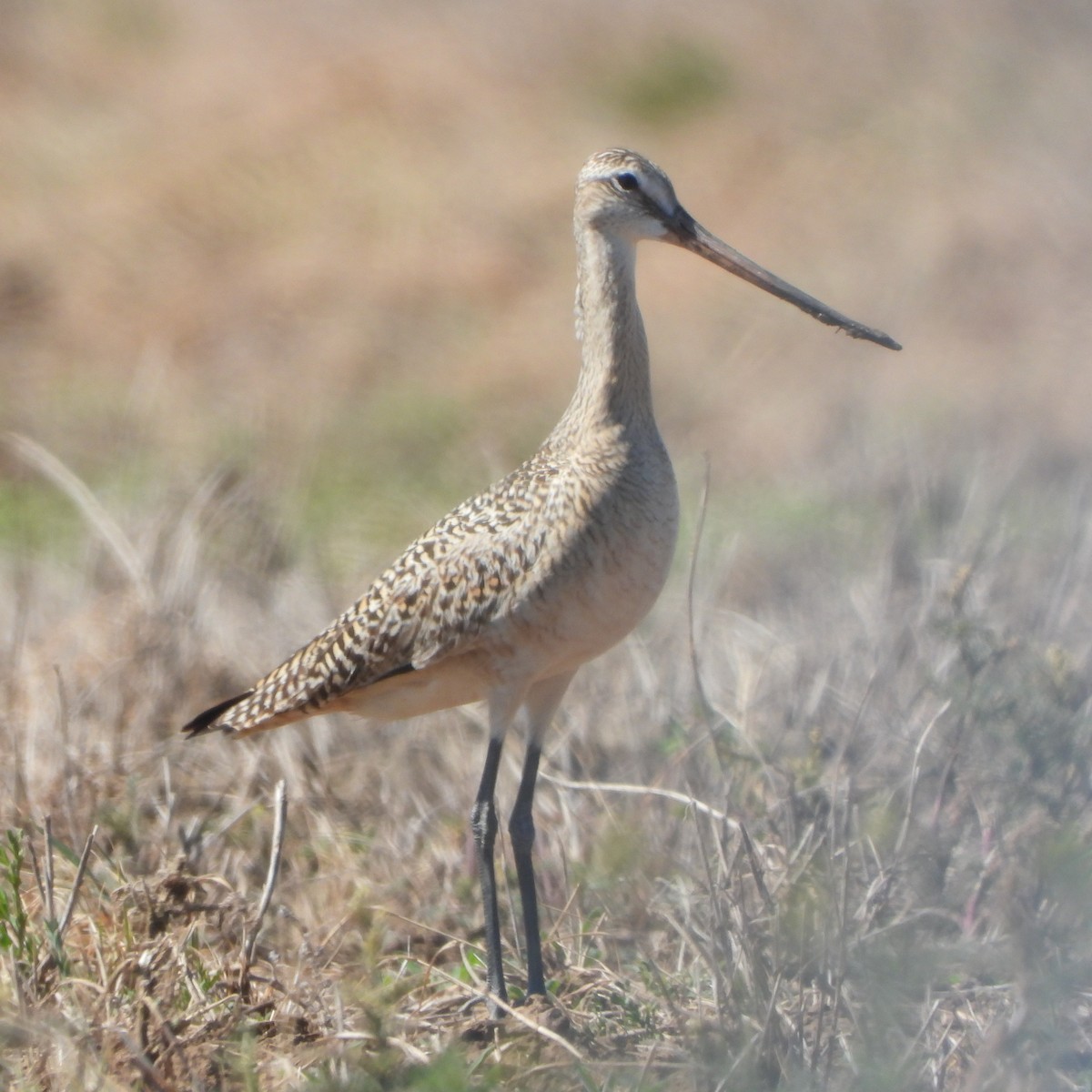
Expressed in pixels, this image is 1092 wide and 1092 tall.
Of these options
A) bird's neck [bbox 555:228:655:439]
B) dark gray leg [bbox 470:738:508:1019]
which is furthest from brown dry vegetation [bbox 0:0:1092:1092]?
bird's neck [bbox 555:228:655:439]

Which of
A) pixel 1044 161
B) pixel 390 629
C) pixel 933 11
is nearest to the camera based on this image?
pixel 390 629

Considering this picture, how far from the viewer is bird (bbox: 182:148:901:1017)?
4.11m

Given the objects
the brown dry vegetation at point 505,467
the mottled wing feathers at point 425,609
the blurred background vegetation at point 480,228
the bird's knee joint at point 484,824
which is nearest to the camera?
the brown dry vegetation at point 505,467

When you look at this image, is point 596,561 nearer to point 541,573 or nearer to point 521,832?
point 541,573

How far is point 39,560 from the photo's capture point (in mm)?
7332

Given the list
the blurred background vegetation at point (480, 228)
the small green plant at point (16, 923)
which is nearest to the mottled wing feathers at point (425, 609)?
the small green plant at point (16, 923)

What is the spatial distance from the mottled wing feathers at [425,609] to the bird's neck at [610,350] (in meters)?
0.17

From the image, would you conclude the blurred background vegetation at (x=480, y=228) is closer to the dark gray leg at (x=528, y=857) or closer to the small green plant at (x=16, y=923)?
the dark gray leg at (x=528, y=857)

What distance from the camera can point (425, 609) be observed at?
4.33m

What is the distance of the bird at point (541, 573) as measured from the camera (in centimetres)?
411

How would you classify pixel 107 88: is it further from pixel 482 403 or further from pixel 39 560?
pixel 39 560

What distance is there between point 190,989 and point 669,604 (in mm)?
3161

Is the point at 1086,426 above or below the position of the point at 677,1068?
above

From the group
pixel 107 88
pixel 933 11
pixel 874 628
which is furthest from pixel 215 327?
pixel 874 628
